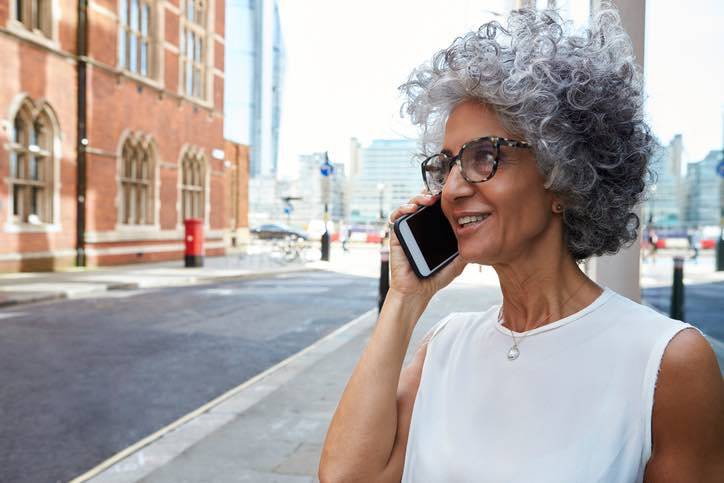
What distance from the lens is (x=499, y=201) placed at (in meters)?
1.41

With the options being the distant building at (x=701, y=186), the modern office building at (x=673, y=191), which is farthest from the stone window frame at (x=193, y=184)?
the modern office building at (x=673, y=191)

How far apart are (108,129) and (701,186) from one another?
17136mm

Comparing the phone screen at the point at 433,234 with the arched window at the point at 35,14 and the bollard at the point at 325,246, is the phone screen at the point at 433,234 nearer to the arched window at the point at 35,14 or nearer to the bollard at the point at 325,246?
the arched window at the point at 35,14

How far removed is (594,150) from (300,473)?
260 centimetres

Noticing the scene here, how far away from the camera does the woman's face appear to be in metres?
1.41

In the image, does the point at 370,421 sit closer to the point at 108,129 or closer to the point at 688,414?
the point at 688,414

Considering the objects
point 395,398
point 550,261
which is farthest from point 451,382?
point 550,261

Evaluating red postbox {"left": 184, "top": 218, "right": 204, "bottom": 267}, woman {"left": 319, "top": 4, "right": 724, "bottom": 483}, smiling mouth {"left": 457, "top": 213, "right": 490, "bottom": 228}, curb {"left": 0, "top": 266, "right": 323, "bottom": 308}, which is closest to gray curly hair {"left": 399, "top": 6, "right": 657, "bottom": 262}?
woman {"left": 319, "top": 4, "right": 724, "bottom": 483}

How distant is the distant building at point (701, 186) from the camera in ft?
13.3

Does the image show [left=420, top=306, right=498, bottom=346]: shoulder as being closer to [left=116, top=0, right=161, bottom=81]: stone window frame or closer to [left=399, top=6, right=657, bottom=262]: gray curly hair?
[left=399, top=6, right=657, bottom=262]: gray curly hair

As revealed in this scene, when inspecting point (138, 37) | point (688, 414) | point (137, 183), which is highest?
point (138, 37)

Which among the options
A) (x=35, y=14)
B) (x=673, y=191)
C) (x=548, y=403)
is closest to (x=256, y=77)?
(x=35, y=14)

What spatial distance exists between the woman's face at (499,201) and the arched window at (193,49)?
911 inches

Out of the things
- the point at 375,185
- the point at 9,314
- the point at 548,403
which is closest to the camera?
the point at 548,403
